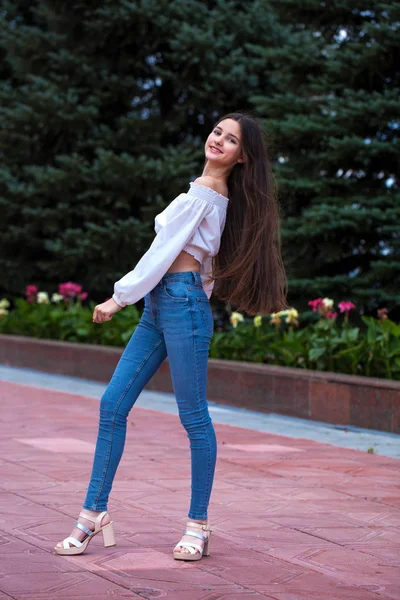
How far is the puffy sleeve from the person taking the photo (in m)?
3.80

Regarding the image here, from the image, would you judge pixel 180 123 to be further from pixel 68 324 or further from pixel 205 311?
pixel 205 311

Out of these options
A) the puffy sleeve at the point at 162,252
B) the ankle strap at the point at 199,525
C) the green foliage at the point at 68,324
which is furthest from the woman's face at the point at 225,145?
the green foliage at the point at 68,324

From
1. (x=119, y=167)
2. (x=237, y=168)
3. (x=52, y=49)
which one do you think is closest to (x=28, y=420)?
(x=237, y=168)

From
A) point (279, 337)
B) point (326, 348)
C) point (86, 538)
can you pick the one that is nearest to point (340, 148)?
point (279, 337)

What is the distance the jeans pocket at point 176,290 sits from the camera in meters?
3.90

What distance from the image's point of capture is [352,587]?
363 cm

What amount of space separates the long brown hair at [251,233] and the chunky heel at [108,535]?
3.36 ft

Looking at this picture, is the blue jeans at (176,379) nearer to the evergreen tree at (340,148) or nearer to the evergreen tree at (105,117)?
the evergreen tree at (340,148)

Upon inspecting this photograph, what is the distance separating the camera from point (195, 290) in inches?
155

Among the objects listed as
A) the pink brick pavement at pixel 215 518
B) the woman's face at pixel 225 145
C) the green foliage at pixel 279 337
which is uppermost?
the woman's face at pixel 225 145

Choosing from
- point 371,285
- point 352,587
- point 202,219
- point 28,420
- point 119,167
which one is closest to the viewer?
point 352,587

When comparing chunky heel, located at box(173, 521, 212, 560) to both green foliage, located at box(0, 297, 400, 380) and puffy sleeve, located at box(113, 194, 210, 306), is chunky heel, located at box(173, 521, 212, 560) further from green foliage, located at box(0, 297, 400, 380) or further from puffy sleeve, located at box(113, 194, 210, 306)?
green foliage, located at box(0, 297, 400, 380)

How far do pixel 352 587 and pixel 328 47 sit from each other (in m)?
8.88

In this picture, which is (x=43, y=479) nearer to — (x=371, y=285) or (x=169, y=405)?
(x=169, y=405)
